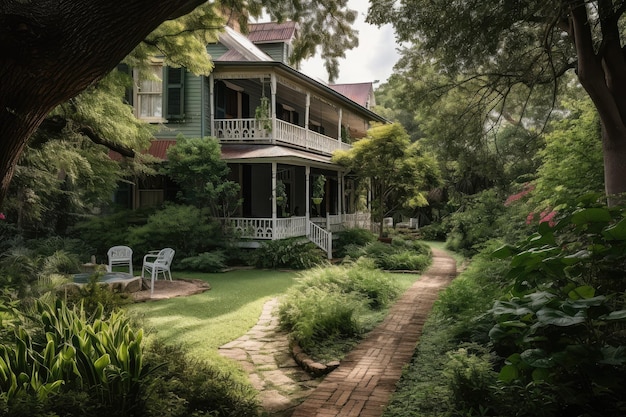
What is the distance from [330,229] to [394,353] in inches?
525

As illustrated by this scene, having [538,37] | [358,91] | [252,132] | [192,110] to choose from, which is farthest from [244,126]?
[358,91]

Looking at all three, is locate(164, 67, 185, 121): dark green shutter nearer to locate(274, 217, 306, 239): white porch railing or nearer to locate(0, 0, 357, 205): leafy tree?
locate(274, 217, 306, 239): white porch railing

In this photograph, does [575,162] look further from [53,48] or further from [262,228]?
[262,228]

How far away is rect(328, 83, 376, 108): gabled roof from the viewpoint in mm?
29484

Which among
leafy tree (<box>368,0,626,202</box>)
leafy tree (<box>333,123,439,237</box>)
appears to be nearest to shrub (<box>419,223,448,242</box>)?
leafy tree (<box>333,123,439,237</box>)

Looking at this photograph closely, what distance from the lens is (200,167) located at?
14.4 m

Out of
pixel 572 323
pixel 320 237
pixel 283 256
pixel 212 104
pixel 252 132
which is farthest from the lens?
pixel 320 237

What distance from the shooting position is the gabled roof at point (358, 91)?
29.5 m

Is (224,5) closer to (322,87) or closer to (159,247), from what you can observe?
(159,247)

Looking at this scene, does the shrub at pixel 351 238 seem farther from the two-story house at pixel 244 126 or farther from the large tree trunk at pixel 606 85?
the large tree trunk at pixel 606 85

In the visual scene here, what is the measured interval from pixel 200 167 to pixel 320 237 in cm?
517

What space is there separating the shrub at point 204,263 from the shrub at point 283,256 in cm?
134

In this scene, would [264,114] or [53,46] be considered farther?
[264,114]

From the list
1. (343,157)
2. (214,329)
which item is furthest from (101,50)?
(343,157)
